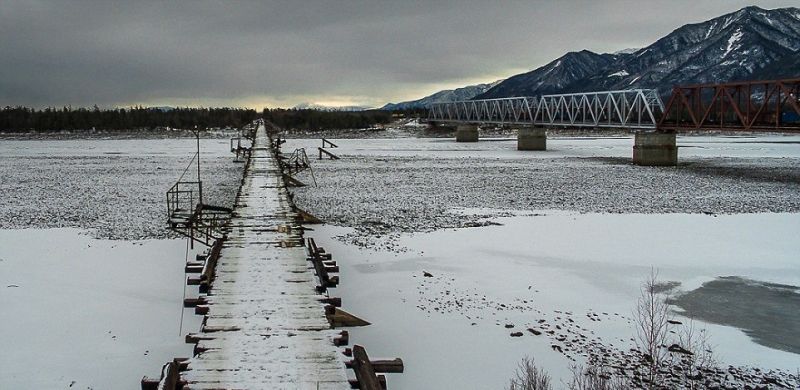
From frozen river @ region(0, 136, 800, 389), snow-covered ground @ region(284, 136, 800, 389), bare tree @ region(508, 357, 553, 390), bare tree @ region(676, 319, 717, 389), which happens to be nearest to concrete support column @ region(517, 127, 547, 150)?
snow-covered ground @ region(284, 136, 800, 389)

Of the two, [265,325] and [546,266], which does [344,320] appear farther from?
[546,266]

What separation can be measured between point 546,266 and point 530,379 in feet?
28.5

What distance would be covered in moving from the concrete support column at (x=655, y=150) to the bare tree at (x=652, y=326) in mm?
36324

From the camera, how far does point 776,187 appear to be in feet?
111

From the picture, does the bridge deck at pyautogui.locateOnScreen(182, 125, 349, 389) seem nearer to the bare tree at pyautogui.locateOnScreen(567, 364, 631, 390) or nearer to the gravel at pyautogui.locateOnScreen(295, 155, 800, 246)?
the bare tree at pyautogui.locateOnScreen(567, 364, 631, 390)

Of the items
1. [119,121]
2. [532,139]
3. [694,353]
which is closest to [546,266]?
[694,353]

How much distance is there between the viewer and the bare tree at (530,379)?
8650 mm

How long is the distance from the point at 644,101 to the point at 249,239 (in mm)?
47909

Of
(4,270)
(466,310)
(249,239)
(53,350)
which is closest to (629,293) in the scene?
(466,310)

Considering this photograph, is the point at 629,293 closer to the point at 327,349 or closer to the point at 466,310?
the point at 466,310

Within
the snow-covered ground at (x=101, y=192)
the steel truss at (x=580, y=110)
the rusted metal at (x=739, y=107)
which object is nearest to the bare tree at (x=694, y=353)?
the snow-covered ground at (x=101, y=192)

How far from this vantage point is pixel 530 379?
870 cm

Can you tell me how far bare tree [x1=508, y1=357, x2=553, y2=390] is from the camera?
8.65 m

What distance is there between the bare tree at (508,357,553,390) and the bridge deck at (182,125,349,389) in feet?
7.99
